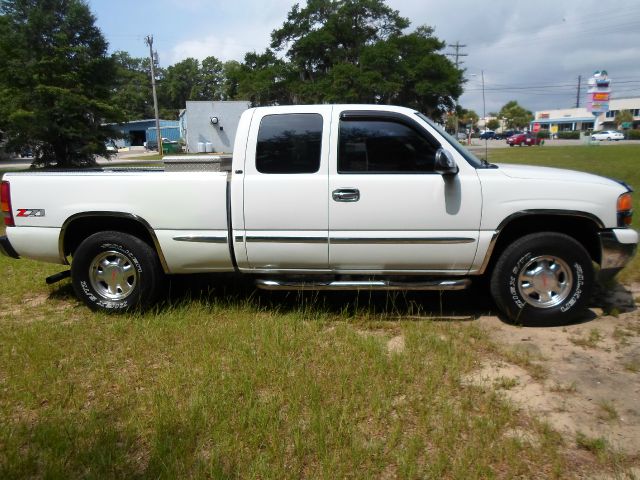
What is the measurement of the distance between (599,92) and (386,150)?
77.5 meters

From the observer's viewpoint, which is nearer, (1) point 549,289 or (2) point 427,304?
(1) point 549,289

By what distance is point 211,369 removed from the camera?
3.56 m

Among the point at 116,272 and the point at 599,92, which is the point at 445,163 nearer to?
the point at 116,272

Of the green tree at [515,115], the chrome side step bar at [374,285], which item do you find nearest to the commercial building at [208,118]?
the chrome side step bar at [374,285]

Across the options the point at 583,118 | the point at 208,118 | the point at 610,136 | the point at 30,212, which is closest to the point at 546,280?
the point at 30,212

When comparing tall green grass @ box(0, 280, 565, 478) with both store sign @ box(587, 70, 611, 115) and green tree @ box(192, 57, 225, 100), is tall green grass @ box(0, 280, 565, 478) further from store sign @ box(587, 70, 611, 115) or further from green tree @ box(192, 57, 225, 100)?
green tree @ box(192, 57, 225, 100)

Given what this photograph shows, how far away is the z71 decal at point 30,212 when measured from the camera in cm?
465

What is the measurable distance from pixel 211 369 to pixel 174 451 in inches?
36.1

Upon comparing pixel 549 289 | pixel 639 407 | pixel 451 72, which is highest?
pixel 451 72

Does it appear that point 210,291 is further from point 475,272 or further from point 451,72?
point 451,72

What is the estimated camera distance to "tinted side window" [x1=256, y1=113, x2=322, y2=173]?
14.3 feet

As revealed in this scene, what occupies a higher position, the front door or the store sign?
the store sign

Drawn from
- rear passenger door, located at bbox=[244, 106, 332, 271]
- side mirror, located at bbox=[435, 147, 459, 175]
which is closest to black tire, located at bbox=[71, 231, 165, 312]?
rear passenger door, located at bbox=[244, 106, 332, 271]

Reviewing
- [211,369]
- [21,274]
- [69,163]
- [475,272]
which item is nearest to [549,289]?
[475,272]
